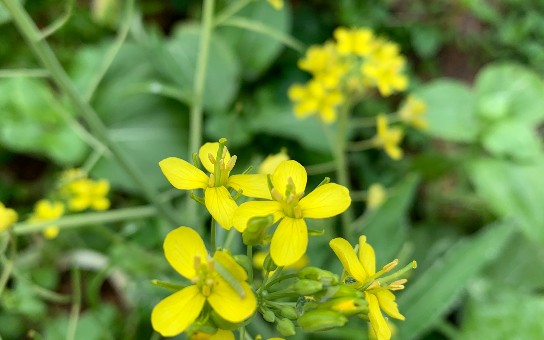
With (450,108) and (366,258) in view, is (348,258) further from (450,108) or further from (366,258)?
(450,108)

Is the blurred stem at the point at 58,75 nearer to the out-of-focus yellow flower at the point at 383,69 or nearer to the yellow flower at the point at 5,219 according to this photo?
the yellow flower at the point at 5,219

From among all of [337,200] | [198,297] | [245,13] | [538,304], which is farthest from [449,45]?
[198,297]

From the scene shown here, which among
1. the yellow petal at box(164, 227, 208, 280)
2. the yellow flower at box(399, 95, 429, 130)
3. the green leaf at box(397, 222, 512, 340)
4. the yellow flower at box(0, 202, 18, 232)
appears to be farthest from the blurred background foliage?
the yellow petal at box(164, 227, 208, 280)

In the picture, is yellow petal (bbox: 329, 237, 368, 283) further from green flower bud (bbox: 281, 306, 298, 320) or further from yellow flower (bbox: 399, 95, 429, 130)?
yellow flower (bbox: 399, 95, 429, 130)

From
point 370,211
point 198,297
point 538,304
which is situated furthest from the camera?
point 370,211

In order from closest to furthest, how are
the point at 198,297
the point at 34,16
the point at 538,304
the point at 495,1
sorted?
the point at 198,297 < the point at 538,304 < the point at 34,16 < the point at 495,1

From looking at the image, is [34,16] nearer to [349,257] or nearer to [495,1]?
[349,257]

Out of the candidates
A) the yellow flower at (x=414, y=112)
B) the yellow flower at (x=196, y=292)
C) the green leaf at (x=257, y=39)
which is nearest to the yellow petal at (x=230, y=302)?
the yellow flower at (x=196, y=292)

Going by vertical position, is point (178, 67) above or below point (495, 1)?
below
